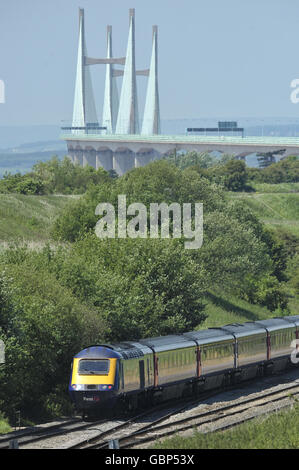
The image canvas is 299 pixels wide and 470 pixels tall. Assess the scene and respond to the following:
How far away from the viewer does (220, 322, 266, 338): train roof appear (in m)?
36.3

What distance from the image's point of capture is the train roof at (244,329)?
36.3 metres

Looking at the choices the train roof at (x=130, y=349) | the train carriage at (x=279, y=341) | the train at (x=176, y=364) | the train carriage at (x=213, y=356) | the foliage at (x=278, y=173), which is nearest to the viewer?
the train at (x=176, y=364)

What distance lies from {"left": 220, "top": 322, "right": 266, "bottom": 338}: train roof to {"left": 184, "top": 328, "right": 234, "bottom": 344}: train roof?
530mm

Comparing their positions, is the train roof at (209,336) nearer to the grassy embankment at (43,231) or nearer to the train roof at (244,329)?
the train roof at (244,329)

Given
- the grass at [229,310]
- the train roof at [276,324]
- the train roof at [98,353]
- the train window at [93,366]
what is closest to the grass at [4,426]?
the train window at [93,366]

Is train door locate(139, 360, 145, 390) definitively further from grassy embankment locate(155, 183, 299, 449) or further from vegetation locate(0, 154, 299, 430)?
grassy embankment locate(155, 183, 299, 449)

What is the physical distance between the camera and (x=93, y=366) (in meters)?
27.7

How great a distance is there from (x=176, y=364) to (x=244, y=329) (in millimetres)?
6915

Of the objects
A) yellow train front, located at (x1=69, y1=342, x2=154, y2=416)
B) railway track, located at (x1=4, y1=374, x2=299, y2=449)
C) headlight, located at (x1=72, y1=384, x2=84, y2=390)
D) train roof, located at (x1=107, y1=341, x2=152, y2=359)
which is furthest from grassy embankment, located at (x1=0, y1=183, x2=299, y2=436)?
headlight, located at (x1=72, y1=384, x2=84, y2=390)

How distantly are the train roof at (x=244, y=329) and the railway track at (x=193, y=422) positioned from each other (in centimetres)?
387

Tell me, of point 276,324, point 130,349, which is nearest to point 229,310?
point 276,324

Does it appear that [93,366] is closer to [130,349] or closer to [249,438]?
[130,349]
